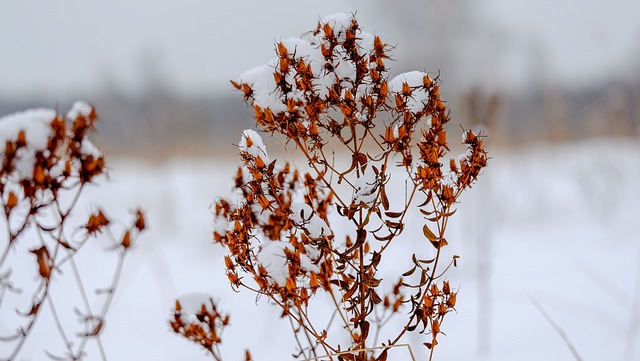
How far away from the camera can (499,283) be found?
4.57 meters

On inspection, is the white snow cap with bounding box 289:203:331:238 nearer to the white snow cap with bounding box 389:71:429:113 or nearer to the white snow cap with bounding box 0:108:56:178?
the white snow cap with bounding box 389:71:429:113

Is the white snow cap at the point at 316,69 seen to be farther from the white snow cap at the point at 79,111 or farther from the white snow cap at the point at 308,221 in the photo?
the white snow cap at the point at 79,111

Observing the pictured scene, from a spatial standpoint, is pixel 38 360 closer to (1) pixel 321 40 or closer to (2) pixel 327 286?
(2) pixel 327 286

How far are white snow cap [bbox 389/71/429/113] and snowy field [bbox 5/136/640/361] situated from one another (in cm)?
72

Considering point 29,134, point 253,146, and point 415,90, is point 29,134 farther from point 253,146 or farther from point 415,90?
point 415,90

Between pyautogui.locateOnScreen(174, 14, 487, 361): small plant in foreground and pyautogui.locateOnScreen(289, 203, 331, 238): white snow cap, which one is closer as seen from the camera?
pyautogui.locateOnScreen(174, 14, 487, 361): small plant in foreground

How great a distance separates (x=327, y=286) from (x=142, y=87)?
11997 millimetres

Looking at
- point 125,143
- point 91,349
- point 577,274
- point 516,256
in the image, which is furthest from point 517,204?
Result: point 125,143

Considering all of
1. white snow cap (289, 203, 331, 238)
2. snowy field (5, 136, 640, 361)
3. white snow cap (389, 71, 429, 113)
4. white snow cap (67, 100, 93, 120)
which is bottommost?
white snow cap (289, 203, 331, 238)

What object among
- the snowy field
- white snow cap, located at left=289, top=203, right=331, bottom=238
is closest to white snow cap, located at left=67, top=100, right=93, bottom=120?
the snowy field

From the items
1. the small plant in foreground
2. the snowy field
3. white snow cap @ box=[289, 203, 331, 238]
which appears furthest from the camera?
the snowy field

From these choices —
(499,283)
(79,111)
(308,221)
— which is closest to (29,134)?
(79,111)

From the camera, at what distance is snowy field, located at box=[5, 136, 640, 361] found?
3.00 metres

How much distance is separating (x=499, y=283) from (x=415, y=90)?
3.95 metres
